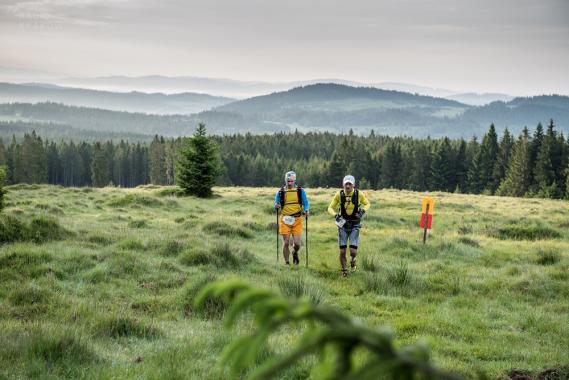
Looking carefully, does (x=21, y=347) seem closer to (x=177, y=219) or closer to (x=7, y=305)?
(x=7, y=305)

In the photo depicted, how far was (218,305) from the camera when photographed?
8.80m

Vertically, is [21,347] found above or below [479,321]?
above

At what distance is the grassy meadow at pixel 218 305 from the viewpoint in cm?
600

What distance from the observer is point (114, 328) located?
23.7ft

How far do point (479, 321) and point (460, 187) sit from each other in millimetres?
93660

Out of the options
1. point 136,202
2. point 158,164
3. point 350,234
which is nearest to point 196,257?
point 350,234

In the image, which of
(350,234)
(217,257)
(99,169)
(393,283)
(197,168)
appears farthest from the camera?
(99,169)

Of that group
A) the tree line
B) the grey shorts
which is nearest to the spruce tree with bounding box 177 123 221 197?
the grey shorts

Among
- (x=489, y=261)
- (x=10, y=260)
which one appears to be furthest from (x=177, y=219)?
(x=489, y=261)

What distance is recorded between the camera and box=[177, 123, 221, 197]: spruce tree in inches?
1426

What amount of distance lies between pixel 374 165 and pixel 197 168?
73122 mm

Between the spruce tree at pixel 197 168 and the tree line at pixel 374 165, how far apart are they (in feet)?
153

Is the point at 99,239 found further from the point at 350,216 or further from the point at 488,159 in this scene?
the point at 488,159

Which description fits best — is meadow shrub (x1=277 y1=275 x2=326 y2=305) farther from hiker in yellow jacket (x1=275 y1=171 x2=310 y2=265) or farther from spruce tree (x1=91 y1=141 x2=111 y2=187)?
spruce tree (x1=91 y1=141 x2=111 y2=187)
